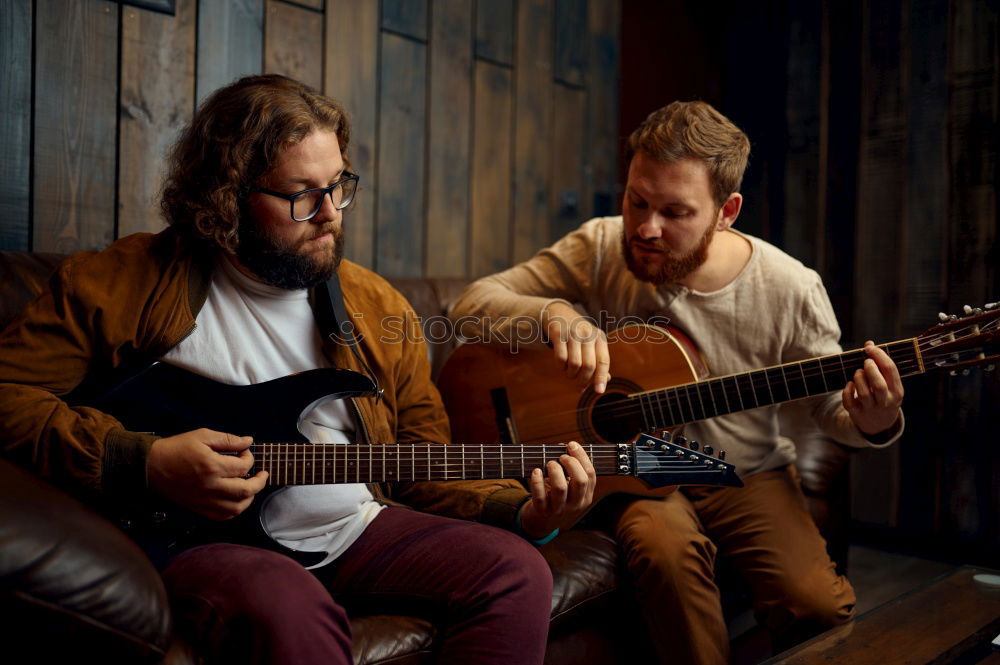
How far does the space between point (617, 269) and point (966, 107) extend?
1725 mm

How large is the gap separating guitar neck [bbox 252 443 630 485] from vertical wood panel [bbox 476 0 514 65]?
197 centimetres

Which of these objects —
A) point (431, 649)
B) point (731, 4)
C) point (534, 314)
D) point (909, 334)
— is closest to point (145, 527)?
point (431, 649)

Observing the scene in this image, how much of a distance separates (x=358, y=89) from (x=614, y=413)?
1511 mm

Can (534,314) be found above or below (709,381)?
above

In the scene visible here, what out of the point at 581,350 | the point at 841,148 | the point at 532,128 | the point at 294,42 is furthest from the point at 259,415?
the point at 841,148

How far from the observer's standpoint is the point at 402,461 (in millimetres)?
1529

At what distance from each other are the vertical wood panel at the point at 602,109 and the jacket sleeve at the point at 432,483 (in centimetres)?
187

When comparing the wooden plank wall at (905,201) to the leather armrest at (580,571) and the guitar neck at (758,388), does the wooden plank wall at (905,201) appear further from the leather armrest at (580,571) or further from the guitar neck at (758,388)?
the leather armrest at (580,571)

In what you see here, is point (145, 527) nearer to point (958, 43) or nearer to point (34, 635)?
point (34, 635)

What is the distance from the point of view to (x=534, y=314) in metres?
2.00

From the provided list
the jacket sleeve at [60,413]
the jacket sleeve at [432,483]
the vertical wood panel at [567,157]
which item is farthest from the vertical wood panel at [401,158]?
the jacket sleeve at [60,413]

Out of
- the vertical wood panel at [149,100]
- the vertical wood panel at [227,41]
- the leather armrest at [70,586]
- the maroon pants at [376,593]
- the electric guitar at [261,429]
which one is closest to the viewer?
the leather armrest at [70,586]

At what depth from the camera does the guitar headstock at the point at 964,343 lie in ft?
5.48

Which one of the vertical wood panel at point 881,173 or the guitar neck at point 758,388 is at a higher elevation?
the vertical wood panel at point 881,173
